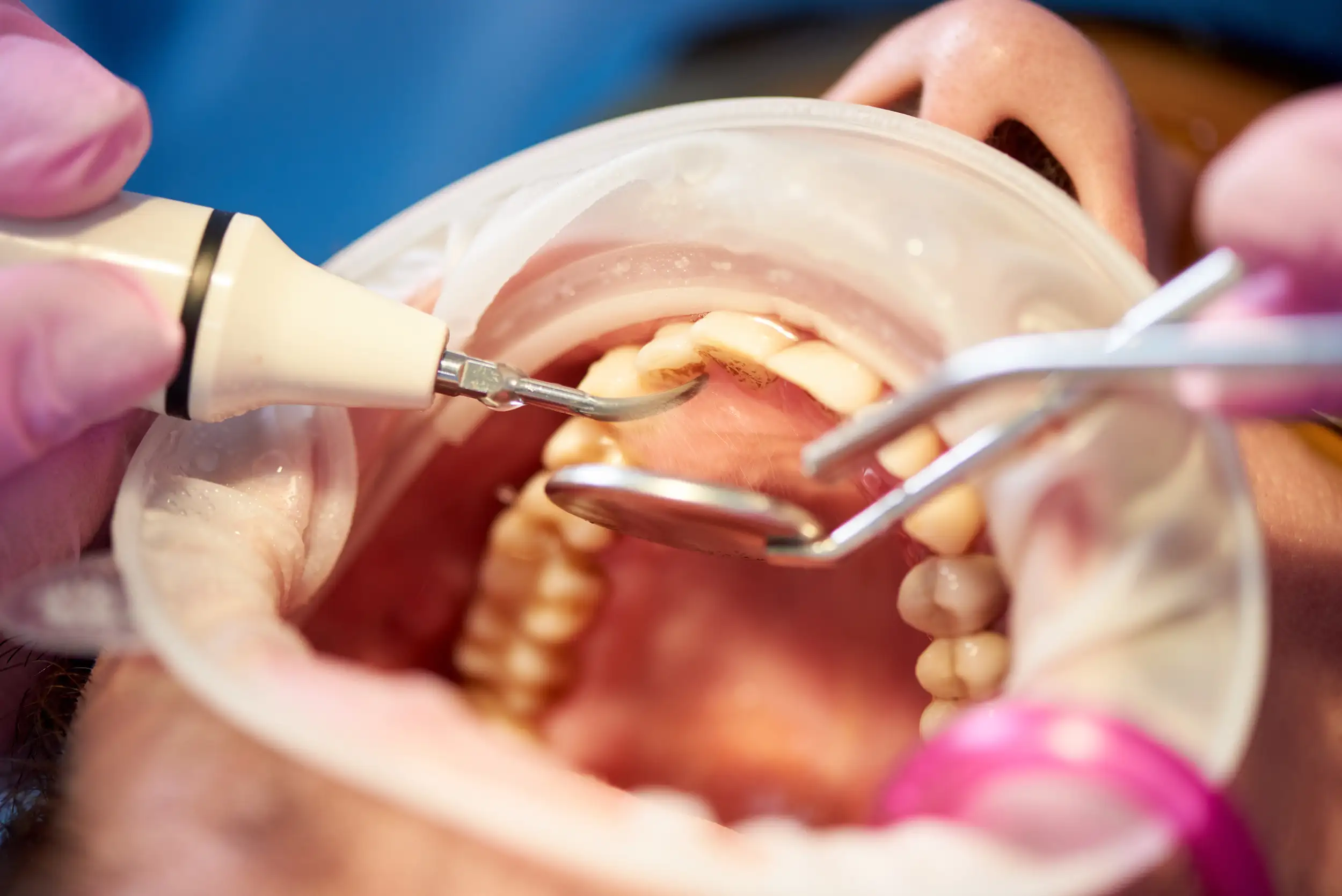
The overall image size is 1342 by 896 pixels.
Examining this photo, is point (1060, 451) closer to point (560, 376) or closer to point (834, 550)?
point (834, 550)

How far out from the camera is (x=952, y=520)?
498mm

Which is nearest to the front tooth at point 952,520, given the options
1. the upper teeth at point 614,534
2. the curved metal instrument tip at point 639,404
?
the upper teeth at point 614,534

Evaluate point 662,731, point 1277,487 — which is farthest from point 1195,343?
point 662,731

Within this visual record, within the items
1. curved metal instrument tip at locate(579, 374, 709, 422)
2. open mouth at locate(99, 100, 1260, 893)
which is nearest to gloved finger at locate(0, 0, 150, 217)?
open mouth at locate(99, 100, 1260, 893)

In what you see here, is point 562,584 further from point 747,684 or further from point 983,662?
point 983,662

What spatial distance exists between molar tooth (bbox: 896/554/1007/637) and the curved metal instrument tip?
142mm

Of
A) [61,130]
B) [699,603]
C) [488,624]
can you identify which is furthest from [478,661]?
[61,130]

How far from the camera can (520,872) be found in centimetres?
35

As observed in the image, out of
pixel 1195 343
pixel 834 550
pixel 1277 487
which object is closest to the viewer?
pixel 1195 343

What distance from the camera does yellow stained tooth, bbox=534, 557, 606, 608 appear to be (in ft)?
2.29

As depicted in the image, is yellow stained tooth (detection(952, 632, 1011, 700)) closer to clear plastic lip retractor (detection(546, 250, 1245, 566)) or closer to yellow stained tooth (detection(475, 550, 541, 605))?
clear plastic lip retractor (detection(546, 250, 1245, 566))

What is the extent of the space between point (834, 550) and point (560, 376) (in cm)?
24

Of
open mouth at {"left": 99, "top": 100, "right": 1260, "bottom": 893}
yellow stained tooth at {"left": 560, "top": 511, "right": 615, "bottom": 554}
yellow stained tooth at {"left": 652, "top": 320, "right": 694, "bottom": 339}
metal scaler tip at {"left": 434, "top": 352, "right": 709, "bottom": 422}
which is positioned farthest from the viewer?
yellow stained tooth at {"left": 560, "top": 511, "right": 615, "bottom": 554}

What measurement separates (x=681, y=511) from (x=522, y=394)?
0.08 m
